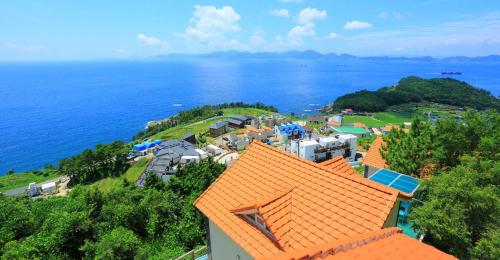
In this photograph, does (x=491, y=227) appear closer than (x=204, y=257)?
Yes

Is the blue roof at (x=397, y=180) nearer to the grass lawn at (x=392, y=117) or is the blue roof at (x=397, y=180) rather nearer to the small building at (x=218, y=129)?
the small building at (x=218, y=129)

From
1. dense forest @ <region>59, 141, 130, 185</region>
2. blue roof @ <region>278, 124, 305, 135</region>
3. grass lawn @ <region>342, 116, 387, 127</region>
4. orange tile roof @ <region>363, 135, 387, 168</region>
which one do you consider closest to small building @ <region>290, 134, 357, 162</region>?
blue roof @ <region>278, 124, 305, 135</region>

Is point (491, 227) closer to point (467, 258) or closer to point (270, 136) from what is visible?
point (467, 258)

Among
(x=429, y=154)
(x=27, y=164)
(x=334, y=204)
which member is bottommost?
(x=27, y=164)

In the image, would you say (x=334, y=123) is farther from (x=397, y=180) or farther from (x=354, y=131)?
(x=397, y=180)

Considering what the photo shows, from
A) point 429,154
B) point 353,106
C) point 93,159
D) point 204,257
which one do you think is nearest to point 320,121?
point 353,106

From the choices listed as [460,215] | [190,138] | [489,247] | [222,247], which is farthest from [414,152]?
[190,138]
